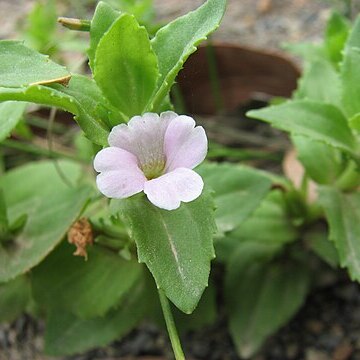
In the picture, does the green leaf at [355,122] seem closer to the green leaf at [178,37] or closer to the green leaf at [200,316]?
the green leaf at [178,37]

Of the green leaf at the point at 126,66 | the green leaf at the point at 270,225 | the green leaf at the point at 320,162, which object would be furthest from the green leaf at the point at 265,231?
the green leaf at the point at 126,66

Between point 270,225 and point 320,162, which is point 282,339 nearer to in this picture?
point 270,225

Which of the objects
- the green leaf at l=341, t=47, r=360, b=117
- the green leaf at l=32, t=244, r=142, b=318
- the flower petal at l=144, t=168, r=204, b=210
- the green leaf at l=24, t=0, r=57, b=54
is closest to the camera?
the flower petal at l=144, t=168, r=204, b=210

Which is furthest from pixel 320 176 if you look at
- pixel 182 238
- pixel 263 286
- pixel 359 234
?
pixel 182 238

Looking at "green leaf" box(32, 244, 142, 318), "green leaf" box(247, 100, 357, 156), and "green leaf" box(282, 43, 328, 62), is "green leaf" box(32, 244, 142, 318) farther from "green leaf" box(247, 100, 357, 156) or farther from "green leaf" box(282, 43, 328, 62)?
"green leaf" box(282, 43, 328, 62)

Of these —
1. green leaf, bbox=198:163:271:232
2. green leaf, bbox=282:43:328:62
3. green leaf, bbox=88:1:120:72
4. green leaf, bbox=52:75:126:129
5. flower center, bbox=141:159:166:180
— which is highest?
green leaf, bbox=88:1:120:72

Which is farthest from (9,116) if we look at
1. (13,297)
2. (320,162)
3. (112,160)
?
(320,162)

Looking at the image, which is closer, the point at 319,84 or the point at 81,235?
the point at 81,235

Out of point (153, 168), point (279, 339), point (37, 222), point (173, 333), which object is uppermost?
point (153, 168)

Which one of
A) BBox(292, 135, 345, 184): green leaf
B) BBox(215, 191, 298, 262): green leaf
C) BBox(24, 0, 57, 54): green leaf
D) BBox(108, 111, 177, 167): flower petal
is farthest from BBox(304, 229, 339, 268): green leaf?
BBox(24, 0, 57, 54): green leaf
